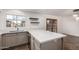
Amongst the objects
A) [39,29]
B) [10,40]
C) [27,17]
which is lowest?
[10,40]

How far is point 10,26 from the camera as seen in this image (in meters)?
0.77

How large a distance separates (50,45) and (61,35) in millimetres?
153

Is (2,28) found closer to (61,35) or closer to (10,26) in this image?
(10,26)

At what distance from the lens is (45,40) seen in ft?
2.48

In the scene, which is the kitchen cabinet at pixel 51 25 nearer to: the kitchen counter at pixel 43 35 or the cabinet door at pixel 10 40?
the kitchen counter at pixel 43 35

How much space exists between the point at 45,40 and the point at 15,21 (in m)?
0.34

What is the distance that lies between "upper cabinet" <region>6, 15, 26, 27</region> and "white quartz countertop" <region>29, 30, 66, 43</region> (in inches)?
5.1

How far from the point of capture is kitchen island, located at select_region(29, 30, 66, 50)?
75 cm

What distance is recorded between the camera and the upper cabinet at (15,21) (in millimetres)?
756

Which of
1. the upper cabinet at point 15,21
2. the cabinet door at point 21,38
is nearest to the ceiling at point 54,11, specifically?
the upper cabinet at point 15,21

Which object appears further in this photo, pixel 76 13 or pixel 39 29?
pixel 39 29

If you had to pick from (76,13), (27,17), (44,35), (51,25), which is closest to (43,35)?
Result: (44,35)

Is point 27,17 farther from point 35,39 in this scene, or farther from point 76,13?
point 76,13
